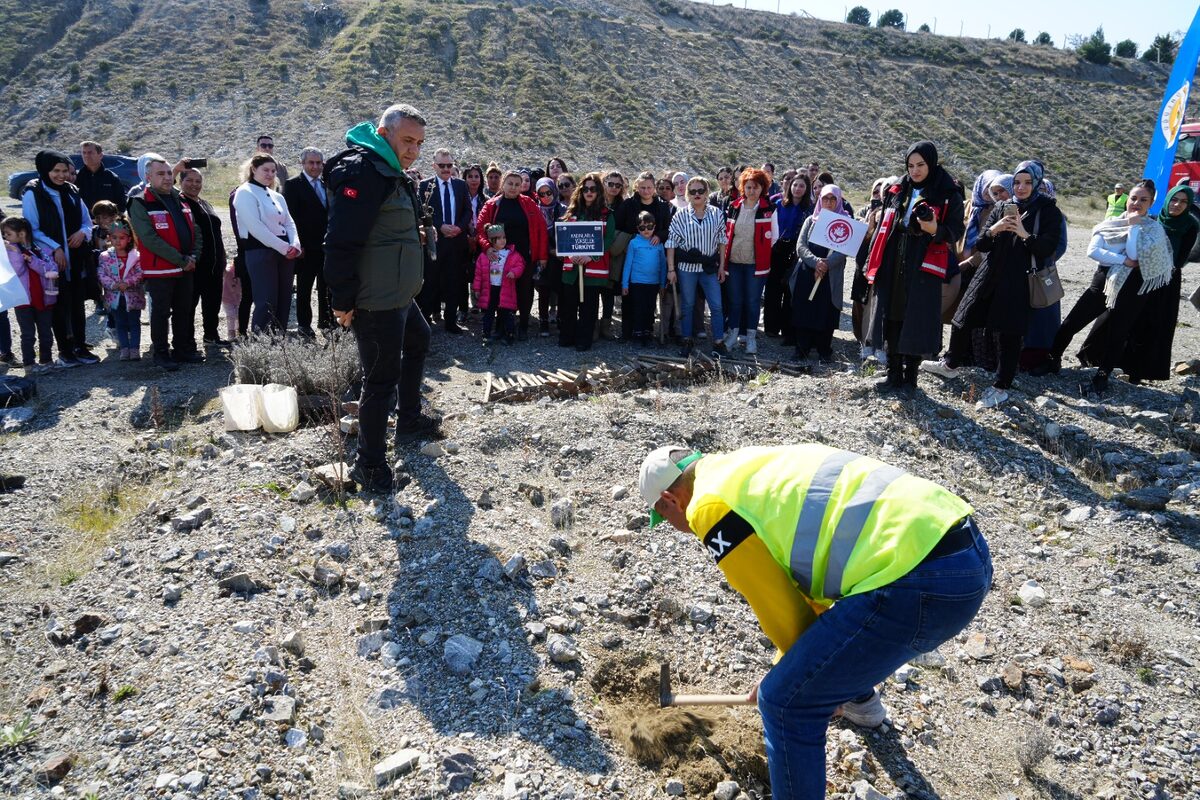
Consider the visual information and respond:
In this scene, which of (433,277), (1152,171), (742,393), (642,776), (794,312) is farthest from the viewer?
(1152,171)

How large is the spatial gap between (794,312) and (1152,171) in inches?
233

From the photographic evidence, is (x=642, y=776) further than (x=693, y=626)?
No

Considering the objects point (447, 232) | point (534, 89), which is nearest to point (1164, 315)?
point (447, 232)

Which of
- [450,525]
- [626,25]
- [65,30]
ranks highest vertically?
[626,25]

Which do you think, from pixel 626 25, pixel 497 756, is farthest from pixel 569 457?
pixel 626 25

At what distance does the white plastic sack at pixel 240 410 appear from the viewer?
5.76 meters

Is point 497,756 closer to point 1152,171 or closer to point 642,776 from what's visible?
point 642,776

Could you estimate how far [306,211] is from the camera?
318 inches

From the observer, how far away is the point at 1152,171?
10.3 m

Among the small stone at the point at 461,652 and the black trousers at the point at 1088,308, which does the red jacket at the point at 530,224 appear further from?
the small stone at the point at 461,652

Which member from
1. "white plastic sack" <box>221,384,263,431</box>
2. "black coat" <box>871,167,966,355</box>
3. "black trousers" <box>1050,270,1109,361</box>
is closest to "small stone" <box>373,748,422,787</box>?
"white plastic sack" <box>221,384,263,431</box>

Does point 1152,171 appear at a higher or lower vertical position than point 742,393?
higher

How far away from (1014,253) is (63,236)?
8571 millimetres

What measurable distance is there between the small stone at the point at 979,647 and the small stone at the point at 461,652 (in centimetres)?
230
